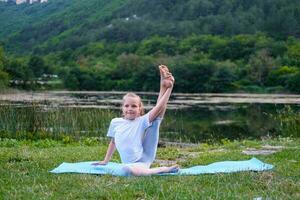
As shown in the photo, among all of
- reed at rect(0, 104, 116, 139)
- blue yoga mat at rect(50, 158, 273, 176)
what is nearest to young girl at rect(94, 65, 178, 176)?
blue yoga mat at rect(50, 158, 273, 176)

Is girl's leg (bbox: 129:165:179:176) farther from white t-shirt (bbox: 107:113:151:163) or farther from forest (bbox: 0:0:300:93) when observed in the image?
forest (bbox: 0:0:300:93)

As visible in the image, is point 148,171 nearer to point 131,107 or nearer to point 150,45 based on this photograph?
point 131,107

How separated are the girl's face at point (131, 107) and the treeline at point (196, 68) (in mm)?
45153

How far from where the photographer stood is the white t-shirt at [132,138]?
Answer: 6027 mm

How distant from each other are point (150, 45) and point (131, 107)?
3376 inches

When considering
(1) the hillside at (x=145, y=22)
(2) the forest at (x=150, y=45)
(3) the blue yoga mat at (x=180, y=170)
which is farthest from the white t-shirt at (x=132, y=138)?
(1) the hillside at (x=145, y=22)

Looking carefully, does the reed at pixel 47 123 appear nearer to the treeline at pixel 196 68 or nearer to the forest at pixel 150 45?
the forest at pixel 150 45

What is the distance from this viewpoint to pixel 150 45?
91375mm

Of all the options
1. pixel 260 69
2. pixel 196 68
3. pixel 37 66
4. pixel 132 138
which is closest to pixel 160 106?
pixel 132 138

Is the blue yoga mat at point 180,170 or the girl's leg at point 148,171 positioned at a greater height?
the girl's leg at point 148,171

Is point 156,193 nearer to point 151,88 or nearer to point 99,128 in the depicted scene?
point 99,128

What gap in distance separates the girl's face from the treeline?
4515cm

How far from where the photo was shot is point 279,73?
202 feet

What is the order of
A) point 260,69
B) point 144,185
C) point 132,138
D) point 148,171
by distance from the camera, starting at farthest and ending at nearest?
point 260,69, point 132,138, point 148,171, point 144,185
